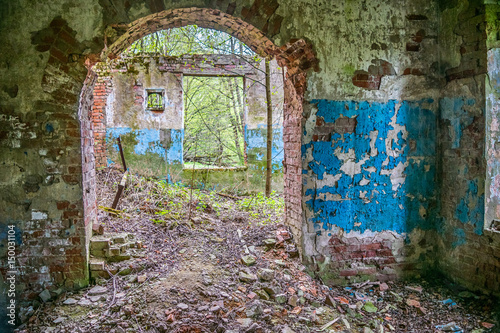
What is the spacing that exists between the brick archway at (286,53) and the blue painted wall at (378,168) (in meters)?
0.19

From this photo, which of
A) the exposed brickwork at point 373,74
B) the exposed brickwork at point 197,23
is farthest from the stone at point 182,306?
the exposed brickwork at point 373,74

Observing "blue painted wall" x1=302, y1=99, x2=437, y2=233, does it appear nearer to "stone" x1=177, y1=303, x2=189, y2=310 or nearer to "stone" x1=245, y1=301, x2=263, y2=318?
"stone" x1=245, y1=301, x2=263, y2=318

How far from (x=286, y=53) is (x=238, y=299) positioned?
7.89ft

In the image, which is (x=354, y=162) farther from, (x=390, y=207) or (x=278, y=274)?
(x=278, y=274)

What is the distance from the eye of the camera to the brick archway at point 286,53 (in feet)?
9.94

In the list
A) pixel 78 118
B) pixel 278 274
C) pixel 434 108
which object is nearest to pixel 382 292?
pixel 278 274

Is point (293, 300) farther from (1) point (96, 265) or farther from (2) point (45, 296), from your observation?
(2) point (45, 296)

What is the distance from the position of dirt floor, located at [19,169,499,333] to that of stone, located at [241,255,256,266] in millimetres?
11

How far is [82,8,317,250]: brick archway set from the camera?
3.03 metres

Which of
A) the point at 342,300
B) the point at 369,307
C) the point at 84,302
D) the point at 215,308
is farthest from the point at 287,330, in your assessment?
the point at 84,302

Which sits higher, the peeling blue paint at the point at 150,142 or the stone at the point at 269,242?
the peeling blue paint at the point at 150,142

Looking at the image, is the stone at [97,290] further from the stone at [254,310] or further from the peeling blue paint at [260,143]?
the peeling blue paint at [260,143]

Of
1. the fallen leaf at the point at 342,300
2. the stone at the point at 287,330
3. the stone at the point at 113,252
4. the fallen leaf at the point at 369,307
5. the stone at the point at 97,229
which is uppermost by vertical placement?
the stone at the point at 97,229

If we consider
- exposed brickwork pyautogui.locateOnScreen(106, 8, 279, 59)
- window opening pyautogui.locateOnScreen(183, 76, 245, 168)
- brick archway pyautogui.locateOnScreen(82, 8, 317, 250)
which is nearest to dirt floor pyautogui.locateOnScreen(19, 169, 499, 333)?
brick archway pyautogui.locateOnScreen(82, 8, 317, 250)
